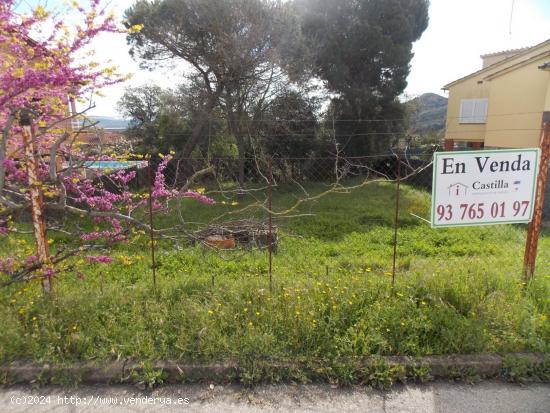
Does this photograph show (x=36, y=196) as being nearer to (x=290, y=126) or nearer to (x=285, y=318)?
(x=285, y=318)

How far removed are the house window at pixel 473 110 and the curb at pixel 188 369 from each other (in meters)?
17.5

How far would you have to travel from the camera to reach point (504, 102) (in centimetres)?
1446

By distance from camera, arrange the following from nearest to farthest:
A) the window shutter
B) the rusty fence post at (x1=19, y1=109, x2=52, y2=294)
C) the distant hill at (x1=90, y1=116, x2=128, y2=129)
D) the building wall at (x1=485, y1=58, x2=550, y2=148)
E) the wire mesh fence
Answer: the rusty fence post at (x1=19, y1=109, x2=52, y2=294), the distant hill at (x1=90, y1=116, x2=128, y2=129), the wire mesh fence, the building wall at (x1=485, y1=58, x2=550, y2=148), the window shutter

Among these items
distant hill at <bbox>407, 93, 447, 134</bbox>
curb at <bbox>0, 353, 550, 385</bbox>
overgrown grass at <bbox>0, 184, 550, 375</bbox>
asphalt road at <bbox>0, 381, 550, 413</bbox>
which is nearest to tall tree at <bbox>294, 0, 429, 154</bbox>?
distant hill at <bbox>407, 93, 447, 134</bbox>

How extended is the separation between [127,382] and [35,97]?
243 cm

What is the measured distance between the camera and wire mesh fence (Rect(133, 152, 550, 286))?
3.92m

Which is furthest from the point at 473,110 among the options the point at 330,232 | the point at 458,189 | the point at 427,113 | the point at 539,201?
the point at 458,189

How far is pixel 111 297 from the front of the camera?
312 cm

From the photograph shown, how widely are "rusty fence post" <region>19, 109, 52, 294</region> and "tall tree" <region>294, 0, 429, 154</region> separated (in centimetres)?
1171

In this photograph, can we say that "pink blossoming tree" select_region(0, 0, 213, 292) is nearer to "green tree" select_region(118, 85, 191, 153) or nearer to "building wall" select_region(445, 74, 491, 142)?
"green tree" select_region(118, 85, 191, 153)

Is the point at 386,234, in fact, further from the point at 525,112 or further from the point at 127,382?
the point at 525,112

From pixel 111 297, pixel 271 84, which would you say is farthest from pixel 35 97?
pixel 271 84

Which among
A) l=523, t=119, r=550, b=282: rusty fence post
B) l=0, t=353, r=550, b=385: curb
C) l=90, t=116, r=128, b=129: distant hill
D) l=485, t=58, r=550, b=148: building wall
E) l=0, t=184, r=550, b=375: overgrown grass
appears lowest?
l=0, t=353, r=550, b=385: curb

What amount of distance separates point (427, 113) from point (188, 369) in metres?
23.7
